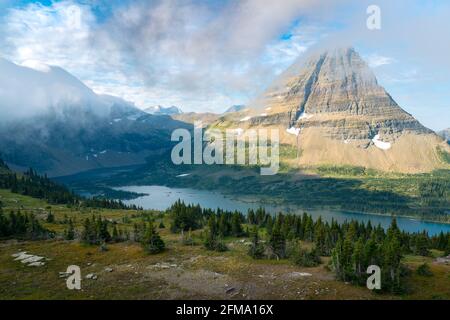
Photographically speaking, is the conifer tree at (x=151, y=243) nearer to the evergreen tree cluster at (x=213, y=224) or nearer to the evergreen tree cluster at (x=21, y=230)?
the evergreen tree cluster at (x=213, y=224)

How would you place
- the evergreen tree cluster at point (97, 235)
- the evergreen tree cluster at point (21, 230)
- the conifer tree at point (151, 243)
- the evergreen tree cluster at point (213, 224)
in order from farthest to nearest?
the evergreen tree cluster at point (213, 224) < the evergreen tree cluster at point (21, 230) < the evergreen tree cluster at point (97, 235) < the conifer tree at point (151, 243)

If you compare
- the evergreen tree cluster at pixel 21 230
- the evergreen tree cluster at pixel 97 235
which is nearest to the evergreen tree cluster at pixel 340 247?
the evergreen tree cluster at pixel 97 235

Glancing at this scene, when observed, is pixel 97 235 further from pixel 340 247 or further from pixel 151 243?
pixel 340 247

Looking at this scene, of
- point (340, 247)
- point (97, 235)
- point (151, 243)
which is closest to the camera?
point (340, 247)

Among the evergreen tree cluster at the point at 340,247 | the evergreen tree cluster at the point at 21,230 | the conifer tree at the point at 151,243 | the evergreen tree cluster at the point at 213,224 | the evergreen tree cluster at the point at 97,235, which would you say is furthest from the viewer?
the evergreen tree cluster at the point at 213,224

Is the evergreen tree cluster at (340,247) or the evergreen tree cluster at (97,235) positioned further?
the evergreen tree cluster at (97,235)

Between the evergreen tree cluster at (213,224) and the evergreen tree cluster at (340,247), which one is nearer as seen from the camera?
the evergreen tree cluster at (340,247)

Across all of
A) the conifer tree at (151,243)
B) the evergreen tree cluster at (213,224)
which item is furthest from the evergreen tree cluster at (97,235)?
the evergreen tree cluster at (213,224)

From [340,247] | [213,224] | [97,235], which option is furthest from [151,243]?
[340,247]

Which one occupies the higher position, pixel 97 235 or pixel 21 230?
pixel 97 235

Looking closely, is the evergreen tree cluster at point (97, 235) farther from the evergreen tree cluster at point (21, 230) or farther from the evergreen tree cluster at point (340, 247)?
the evergreen tree cluster at point (340, 247)
